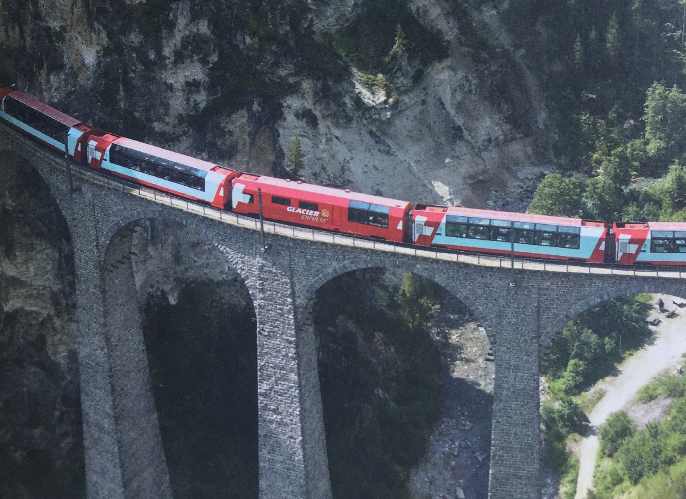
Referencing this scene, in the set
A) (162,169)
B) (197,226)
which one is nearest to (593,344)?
(197,226)

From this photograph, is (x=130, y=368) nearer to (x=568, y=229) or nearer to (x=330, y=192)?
(x=330, y=192)

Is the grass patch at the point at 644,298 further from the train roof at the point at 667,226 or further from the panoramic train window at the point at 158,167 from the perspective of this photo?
the panoramic train window at the point at 158,167

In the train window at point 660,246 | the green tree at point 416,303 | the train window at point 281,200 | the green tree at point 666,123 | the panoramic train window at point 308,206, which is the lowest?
the green tree at point 416,303

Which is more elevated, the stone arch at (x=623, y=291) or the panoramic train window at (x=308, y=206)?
the panoramic train window at (x=308, y=206)

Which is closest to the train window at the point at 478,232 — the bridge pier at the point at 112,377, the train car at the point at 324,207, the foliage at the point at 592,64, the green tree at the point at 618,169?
the train car at the point at 324,207

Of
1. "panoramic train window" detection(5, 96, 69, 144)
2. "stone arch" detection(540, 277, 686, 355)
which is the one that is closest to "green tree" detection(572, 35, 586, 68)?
"stone arch" detection(540, 277, 686, 355)

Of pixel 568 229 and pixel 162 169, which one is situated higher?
pixel 162 169
